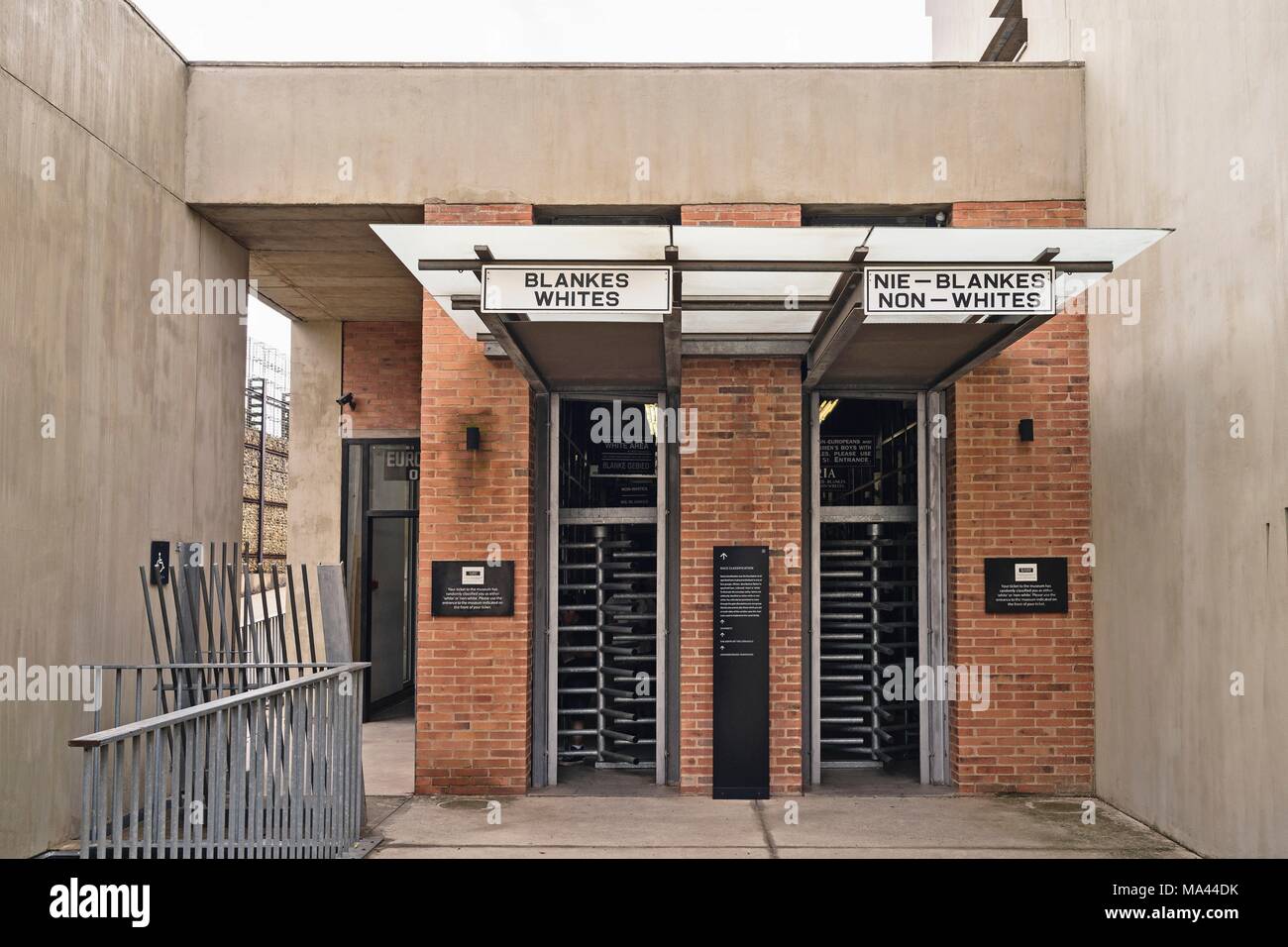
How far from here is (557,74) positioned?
875cm

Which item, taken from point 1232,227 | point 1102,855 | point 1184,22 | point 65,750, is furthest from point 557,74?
point 1102,855

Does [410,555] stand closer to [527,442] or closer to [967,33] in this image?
Result: [527,442]

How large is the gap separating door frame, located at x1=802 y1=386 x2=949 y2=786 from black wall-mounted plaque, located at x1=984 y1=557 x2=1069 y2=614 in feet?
1.58

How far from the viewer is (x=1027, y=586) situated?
28.4ft

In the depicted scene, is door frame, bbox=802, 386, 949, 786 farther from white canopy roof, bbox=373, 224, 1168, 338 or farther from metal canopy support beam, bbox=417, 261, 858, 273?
metal canopy support beam, bbox=417, 261, 858, 273

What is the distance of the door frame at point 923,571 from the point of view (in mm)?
9016

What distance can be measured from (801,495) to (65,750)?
224 inches

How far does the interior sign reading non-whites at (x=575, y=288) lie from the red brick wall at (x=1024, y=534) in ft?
11.7

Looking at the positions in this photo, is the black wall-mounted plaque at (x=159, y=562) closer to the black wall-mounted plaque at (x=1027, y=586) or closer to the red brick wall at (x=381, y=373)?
the red brick wall at (x=381, y=373)

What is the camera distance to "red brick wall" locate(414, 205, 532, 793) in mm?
8516

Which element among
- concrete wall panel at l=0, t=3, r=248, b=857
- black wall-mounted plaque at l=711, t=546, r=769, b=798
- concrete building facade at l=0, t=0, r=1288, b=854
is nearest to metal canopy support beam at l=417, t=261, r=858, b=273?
concrete building facade at l=0, t=0, r=1288, b=854

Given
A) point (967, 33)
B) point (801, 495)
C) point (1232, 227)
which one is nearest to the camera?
point (1232, 227)

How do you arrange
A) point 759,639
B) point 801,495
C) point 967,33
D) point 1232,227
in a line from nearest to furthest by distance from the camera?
point 1232,227, point 759,639, point 801,495, point 967,33

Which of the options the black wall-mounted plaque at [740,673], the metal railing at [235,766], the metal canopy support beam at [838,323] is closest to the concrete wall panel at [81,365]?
the metal railing at [235,766]
